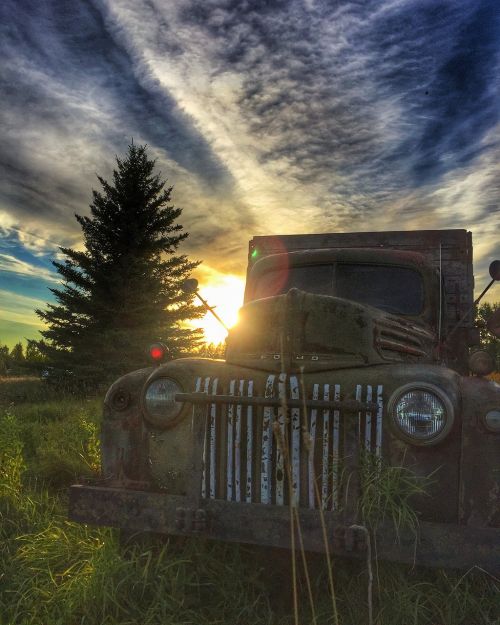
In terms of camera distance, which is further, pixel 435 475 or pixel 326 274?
pixel 326 274

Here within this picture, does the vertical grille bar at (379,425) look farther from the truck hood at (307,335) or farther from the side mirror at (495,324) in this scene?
the side mirror at (495,324)

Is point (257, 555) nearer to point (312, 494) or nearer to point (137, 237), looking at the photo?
point (312, 494)

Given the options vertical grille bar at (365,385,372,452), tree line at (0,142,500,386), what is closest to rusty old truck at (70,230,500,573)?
vertical grille bar at (365,385,372,452)

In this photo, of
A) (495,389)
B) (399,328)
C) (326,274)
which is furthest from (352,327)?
(326,274)

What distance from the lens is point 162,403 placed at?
320cm

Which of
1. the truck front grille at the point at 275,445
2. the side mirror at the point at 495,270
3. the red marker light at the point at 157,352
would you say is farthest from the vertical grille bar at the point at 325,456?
the side mirror at the point at 495,270

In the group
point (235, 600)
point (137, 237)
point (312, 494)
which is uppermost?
point (137, 237)

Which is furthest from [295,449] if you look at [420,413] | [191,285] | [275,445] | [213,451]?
[191,285]

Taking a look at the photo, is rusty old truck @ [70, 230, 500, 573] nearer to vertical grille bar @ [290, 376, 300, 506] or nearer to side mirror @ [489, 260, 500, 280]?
vertical grille bar @ [290, 376, 300, 506]

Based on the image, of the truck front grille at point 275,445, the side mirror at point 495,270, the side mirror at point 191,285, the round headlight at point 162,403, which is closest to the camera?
the truck front grille at point 275,445

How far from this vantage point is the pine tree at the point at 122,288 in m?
13.4

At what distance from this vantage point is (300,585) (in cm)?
298

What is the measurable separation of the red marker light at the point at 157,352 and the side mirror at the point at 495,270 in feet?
9.12

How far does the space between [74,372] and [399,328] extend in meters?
11.0
